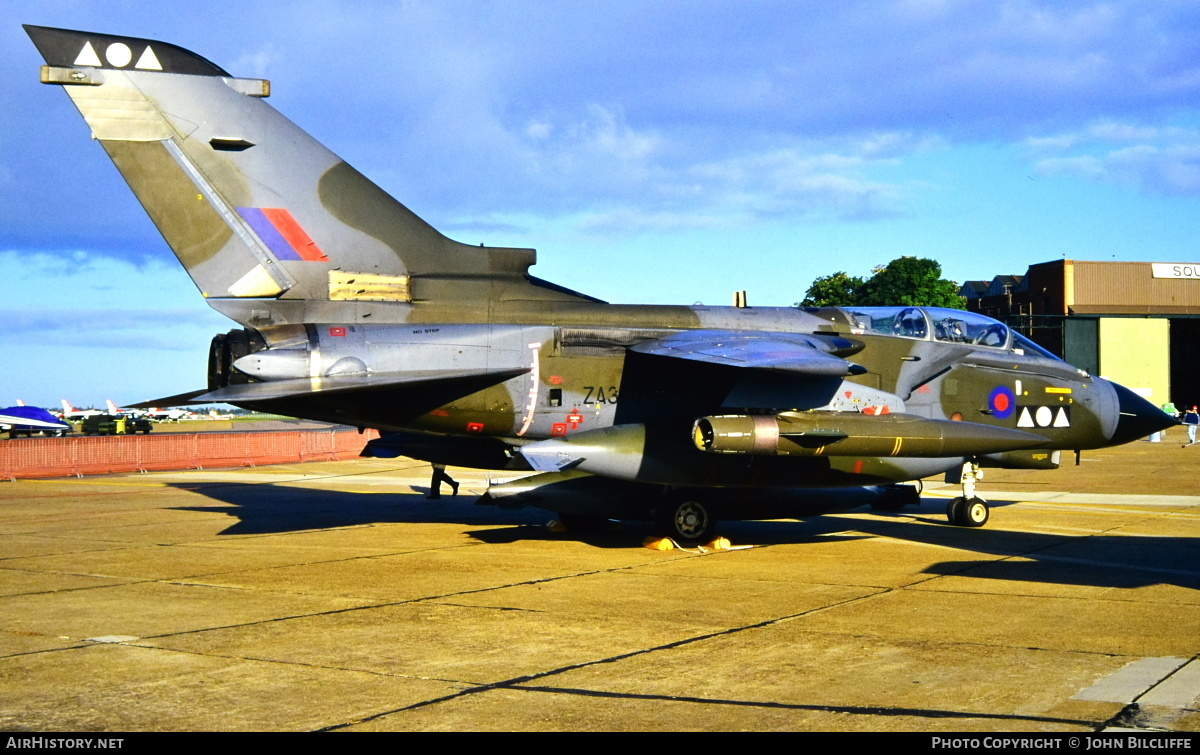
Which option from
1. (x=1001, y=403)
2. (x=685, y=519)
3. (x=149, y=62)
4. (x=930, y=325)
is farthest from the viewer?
(x=1001, y=403)

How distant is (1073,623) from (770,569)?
397 centimetres

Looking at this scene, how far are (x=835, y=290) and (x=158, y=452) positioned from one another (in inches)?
2243

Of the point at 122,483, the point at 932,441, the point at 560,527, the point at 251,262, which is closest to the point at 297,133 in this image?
the point at 251,262

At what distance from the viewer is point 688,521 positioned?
1444 centimetres

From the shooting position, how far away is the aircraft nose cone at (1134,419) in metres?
16.2

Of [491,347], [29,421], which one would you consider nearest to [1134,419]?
[491,347]

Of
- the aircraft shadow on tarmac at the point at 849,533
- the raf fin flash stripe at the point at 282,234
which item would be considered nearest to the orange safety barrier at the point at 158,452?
the aircraft shadow on tarmac at the point at 849,533

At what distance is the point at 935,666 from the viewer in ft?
24.0

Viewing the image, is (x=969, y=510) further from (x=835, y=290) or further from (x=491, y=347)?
(x=835, y=290)

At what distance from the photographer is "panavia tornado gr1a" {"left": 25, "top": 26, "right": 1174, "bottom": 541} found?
13.2m

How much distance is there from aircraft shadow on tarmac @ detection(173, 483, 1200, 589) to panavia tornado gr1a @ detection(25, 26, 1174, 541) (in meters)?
1.11

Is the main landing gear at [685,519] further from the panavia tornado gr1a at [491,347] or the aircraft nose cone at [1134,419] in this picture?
the aircraft nose cone at [1134,419]

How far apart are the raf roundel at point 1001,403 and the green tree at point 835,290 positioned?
60825 millimetres
